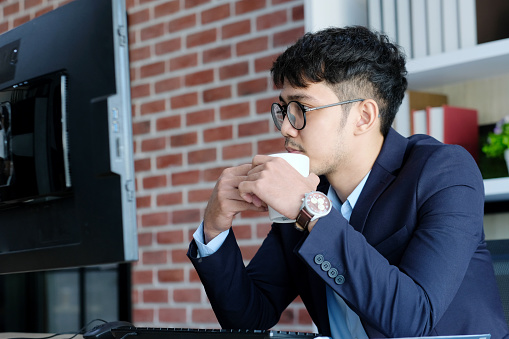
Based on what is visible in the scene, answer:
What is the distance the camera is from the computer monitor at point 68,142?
37.8 inches

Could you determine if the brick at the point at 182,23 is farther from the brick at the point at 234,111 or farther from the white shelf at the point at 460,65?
the white shelf at the point at 460,65

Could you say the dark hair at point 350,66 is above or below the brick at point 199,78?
below

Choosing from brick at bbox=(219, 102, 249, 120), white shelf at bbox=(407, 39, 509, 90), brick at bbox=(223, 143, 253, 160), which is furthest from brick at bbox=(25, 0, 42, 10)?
white shelf at bbox=(407, 39, 509, 90)

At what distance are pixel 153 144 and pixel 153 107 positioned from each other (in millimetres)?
162

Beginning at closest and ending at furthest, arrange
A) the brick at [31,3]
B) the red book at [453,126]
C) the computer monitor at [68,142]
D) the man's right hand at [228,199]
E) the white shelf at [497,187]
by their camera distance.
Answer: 1. the computer monitor at [68,142]
2. the man's right hand at [228,199]
3. the white shelf at [497,187]
4. the red book at [453,126]
5. the brick at [31,3]

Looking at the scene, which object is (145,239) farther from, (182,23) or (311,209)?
(311,209)

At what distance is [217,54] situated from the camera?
2633 millimetres

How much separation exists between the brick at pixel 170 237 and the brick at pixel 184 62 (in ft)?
2.26

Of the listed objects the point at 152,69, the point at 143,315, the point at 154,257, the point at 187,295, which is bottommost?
the point at 143,315

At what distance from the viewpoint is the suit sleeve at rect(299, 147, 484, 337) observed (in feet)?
3.47

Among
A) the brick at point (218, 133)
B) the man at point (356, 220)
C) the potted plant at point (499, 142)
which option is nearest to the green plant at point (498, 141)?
the potted plant at point (499, 142)

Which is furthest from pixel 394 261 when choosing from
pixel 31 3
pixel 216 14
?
pixel 31 3

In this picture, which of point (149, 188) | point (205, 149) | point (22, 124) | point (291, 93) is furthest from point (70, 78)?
point (149, 188)

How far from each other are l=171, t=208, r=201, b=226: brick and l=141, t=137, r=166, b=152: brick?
0.98 feet
